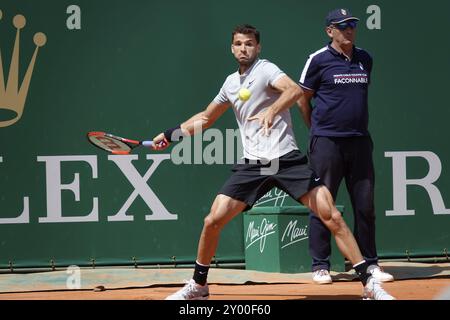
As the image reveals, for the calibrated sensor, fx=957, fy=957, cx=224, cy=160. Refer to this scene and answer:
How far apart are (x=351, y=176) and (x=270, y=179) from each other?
1.31m

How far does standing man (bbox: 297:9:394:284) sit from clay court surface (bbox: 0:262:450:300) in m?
0.26

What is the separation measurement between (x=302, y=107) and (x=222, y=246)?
1.41m

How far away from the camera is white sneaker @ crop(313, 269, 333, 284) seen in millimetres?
6750

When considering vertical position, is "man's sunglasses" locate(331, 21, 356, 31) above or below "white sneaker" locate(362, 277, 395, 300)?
above

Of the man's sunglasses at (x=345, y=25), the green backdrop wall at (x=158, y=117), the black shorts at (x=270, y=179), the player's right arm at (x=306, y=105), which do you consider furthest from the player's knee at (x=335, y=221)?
the green backdrop wall at (x=158, y=117)

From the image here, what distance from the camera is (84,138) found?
24.7 ft

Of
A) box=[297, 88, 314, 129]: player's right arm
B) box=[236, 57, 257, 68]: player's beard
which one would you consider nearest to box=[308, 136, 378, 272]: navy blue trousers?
box=[297, 88, 314, 129]: player's right arm

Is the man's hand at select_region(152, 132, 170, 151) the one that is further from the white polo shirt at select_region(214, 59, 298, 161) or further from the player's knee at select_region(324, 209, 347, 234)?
the player's knee at select_region(324, 209, 347, 234)

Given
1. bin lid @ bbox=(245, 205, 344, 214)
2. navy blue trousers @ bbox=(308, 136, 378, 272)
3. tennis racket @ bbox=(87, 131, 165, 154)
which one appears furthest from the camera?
bin lid @ bbox=(245, 205, 344, 214)

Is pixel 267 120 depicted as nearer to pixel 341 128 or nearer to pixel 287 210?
pixel 341 128

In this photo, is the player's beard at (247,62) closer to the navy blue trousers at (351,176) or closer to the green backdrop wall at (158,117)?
the navy blue trousers at (351,176)

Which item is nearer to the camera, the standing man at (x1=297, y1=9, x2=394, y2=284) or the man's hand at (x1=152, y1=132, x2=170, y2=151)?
the man's hand at (x1=152, y1=132, x2=170, y2=151)

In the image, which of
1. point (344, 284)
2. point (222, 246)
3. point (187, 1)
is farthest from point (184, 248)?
point (187, 1)

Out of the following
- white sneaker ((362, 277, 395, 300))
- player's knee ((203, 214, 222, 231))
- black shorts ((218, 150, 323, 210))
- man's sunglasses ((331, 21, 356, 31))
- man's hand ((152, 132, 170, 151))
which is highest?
man's sunglasses ((331, 21, 356, 31))
